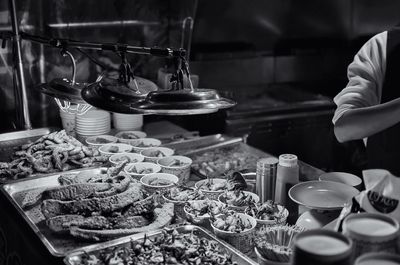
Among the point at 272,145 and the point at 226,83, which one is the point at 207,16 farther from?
the point at 272,145

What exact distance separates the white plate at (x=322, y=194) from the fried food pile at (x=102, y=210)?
0.71 metres

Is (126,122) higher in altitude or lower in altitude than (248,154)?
higher

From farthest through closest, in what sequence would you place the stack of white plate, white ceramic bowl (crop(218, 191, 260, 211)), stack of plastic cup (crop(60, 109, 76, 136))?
stack of plastic cup (crop(60, 109, 76, 136))
the stack of white plate
white ceramic bowl (crop(218, 191, 260, 211))

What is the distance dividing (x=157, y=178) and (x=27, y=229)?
2.78ft

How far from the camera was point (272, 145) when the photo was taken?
5992 millimetres

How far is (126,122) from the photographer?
4.70 metres

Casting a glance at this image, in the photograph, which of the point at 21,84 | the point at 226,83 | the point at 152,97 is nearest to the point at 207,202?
the point at 152,97

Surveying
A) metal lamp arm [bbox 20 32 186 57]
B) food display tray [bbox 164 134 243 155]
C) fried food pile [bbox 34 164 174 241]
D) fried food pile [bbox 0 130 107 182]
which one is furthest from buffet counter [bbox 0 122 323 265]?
metal lamp arm [bbox 20 32 186 57]

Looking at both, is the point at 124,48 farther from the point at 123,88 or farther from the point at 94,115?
the point at 94,115

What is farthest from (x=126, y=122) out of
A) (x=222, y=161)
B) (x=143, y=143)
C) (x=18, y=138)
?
(x=222, y=161)

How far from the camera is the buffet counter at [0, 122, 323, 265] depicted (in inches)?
105

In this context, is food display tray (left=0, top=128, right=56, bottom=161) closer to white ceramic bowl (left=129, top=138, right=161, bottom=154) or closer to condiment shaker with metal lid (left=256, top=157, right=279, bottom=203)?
white ceramic bowl (left=129, top=138, right=161, bottom=154)

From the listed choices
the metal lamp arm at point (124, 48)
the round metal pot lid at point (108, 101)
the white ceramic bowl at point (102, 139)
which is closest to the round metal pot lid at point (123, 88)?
the round metal pot lid at point (108, 101)

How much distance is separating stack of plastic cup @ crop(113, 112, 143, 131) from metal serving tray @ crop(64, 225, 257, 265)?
7.27ft
